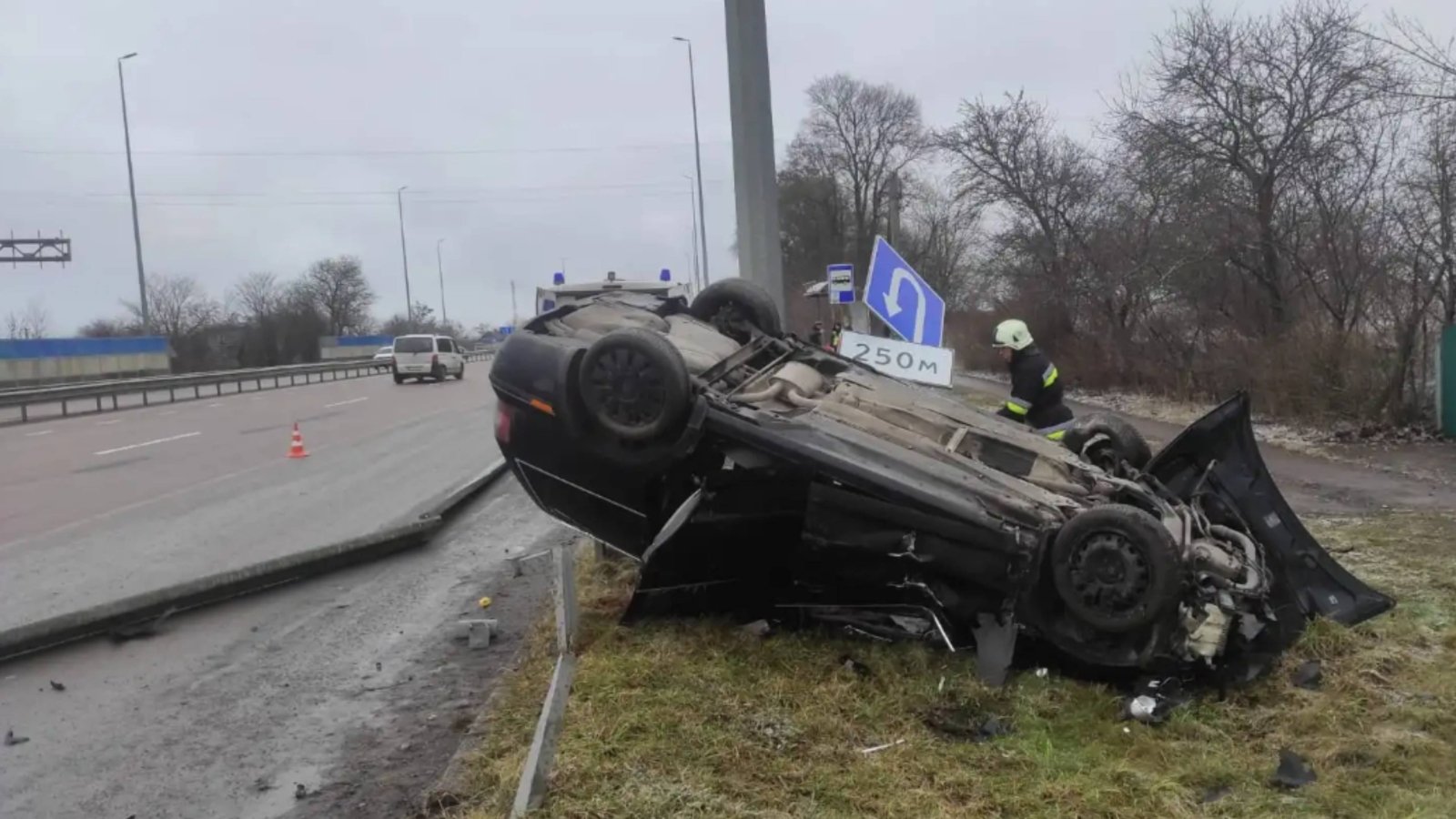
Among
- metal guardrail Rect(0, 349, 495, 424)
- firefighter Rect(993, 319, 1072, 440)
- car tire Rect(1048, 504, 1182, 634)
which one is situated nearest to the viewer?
car tire Rect(1048, 504, 1182, 634)

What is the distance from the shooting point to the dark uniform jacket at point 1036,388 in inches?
260

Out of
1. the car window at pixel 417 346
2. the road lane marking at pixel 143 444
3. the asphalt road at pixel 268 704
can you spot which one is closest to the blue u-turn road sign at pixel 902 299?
the asphalt road at pixel 268 704

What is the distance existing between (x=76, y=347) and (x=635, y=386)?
3933 centimetres

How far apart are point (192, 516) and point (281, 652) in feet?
16.1

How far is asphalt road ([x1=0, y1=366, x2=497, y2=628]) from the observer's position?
24.8 ft

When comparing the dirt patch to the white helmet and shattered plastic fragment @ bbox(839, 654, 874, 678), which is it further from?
the white helmet

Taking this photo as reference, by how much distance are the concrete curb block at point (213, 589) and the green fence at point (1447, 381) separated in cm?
1111

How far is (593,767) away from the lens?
11.0 ft

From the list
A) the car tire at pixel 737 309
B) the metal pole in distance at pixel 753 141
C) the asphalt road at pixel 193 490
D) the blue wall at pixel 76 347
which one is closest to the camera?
the car tire at pixel 737 309

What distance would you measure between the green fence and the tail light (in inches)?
455

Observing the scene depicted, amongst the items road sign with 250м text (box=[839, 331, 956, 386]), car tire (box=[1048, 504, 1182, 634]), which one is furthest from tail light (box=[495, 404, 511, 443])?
road sign with 250м text (box=[839, 331, 956, 386])

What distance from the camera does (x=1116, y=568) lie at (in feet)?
12.3

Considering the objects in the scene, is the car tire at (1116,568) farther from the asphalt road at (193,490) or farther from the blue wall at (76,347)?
the blue wall at (76,347)

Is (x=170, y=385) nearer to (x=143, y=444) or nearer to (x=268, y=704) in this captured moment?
(x=143, y=444)
